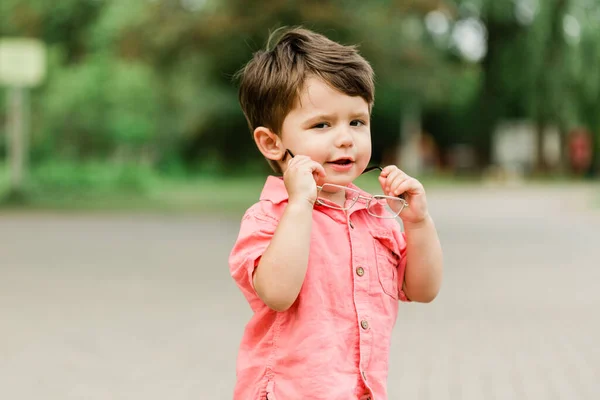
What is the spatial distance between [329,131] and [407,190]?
227mm

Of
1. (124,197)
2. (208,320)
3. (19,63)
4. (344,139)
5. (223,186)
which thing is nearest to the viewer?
(344,139)

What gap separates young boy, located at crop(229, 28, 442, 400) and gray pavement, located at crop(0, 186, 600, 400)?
233cm

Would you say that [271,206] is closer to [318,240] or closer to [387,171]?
[318,240]

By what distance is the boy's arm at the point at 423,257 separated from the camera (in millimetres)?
2254

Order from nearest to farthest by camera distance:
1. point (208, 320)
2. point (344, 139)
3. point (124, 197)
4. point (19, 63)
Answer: point (344, 139) < point (208, 320) < point (19, 63) < point (124, 197)

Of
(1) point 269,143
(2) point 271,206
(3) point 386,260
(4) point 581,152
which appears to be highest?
(1) point 269,143

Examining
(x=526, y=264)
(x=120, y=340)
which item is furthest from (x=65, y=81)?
(x=120, y=340)

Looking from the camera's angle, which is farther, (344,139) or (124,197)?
(124,197)

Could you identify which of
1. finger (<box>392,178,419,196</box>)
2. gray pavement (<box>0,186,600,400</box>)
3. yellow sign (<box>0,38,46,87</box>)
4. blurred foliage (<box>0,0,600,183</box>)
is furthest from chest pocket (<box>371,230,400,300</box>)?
yellow sign (<box>0,38,46,87</box>)

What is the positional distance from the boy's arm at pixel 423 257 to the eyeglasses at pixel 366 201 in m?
0.07

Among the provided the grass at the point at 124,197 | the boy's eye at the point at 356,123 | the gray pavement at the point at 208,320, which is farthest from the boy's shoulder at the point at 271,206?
the grass at the point at 124,197

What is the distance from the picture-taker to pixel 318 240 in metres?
2.16

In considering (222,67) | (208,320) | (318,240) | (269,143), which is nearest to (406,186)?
(318,240)

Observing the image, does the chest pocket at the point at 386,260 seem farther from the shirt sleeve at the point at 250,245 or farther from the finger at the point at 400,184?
the shirt sleeve at the point at 250,245
